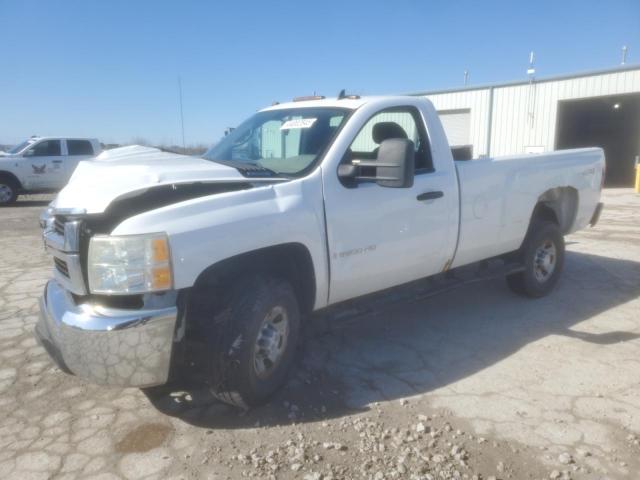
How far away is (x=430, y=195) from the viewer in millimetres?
3908

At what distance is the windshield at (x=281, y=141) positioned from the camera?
353 cm

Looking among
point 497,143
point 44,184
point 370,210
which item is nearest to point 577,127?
point 497,143

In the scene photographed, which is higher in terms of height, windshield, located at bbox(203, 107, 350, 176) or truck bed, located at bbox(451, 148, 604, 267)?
windshield, located at bbox(203, 107, 350, 176)

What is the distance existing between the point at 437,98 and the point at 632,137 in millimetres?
10187

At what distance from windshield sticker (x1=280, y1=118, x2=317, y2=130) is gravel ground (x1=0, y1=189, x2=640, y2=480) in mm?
1440

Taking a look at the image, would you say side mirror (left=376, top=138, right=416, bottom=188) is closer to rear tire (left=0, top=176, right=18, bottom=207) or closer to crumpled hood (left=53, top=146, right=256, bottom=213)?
crumpled hood (left=53, top=146, right=256, bottom=213)

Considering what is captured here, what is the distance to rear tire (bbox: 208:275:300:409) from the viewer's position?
2.90 m

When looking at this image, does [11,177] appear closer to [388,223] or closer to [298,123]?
[298,123]

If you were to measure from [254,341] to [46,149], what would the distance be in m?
15.0

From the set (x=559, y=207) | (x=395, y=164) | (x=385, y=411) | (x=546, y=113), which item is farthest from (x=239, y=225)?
(x=546, y=113)

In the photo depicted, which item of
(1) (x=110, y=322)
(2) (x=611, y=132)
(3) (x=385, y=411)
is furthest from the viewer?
(2) (x=611, y=132)

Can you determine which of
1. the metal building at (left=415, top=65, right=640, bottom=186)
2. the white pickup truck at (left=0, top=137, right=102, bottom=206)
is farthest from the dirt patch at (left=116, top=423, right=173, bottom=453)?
the metal building at (left=415, top=65, right=640, bottom=186)

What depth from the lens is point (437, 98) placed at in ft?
72.8

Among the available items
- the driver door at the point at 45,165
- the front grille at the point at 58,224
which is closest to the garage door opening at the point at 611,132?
the driver door at the point at 45,165
